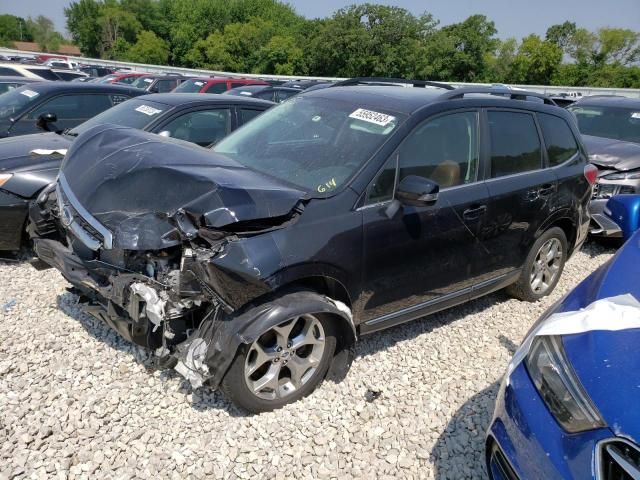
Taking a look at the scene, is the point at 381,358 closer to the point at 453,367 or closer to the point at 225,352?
the point at 453,367

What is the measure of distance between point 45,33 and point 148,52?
58.6m

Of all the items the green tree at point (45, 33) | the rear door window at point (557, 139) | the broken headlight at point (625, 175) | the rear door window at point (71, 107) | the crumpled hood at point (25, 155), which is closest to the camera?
the rear door window at point (557, 139)

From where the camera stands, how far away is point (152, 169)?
115 inches

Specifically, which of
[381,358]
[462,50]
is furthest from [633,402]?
[462,50]

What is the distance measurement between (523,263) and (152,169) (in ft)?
10.1

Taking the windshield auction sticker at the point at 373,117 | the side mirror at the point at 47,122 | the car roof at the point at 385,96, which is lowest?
the side mirror at the point at 47,122

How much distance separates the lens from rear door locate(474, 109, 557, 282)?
3793 mm

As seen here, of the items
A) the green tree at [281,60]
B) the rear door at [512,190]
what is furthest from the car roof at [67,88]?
the green tree at [281,60]

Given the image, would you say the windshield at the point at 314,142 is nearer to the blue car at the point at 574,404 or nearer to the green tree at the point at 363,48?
the blue car at the point at 574,404

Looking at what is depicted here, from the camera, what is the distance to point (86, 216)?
2.92 m

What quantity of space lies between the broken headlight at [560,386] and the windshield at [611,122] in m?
6.58

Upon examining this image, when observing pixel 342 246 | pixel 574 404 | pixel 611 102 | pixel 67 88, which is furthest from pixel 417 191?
pixel 611 102

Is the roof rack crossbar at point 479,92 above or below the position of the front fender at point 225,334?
above

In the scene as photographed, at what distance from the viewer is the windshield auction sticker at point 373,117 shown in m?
3.36
